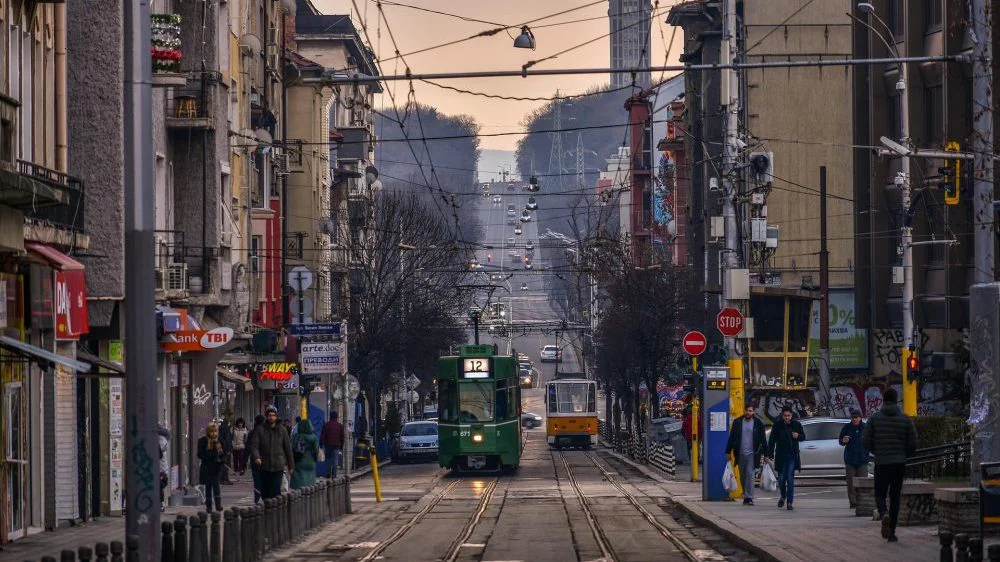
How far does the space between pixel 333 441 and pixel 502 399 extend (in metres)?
7.53

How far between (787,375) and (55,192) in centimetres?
4500

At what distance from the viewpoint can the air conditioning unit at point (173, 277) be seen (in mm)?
33188

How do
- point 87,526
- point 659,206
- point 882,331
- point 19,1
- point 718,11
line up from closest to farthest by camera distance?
point 19,1
point 87,526
point 882,331
point 718,11
point 659,206

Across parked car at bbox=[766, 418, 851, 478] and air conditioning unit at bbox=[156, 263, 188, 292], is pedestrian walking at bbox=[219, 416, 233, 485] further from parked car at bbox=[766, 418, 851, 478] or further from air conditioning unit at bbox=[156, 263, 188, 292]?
parked car at bbox=[766, 418, 851, 478]

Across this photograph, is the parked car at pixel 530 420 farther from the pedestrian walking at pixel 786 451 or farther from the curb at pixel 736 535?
the pedestrian walking at pixel 786 451

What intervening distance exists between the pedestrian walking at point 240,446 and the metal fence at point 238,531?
1547 centimetres

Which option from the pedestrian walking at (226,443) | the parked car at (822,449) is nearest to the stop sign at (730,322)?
the parked car at (822,449)

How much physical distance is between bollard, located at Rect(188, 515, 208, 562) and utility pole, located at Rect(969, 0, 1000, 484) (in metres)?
7.95

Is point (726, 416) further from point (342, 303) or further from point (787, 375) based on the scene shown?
point (342, 303)

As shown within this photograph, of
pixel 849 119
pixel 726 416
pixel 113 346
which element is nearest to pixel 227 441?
pixel 113 346

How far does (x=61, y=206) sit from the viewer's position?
22812 mm

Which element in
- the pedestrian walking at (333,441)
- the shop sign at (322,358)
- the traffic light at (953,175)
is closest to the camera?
the traffic light at (953,175)

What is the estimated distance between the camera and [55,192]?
62.5ft

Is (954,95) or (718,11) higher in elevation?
(718,11)
